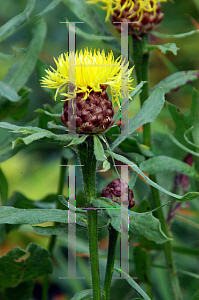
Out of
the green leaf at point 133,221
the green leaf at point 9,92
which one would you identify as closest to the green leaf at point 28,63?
the green leaf at point 9,92

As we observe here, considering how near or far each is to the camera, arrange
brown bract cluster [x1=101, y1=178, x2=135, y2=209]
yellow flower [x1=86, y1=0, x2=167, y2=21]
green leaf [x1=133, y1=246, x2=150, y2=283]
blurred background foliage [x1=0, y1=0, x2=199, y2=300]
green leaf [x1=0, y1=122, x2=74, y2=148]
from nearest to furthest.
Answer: green leaf [x1=0, y1=122, x2=74, y2=148] < brown bract cluster [x1=101, y1=178, x2=135, y2=209] < yellow flower [x1=86, y1=0, x2=167, y2=21] < green leaf [x1=133, y1=246, x2=150, y2=283] < blurred background foliage [x1=0, y1=0, x2=199, y2=300]

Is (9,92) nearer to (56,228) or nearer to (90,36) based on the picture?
(90,36)

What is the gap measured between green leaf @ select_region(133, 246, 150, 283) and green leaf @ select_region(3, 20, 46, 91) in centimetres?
43

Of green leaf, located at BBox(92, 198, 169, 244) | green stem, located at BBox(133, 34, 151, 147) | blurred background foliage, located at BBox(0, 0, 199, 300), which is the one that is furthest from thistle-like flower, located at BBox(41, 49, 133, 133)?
blurred background foliage, located at BBox(0, 0, 199, 300)

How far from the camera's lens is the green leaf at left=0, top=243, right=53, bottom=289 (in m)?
0.58

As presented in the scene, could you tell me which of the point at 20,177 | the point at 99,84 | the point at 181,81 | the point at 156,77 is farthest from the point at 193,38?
the point at 99,84

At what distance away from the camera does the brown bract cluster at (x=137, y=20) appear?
0.62 m

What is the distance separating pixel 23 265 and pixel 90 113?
328 mm

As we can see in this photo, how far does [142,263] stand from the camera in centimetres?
73

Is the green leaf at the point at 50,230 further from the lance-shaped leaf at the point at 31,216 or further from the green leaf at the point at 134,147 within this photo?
the green leaf at the point at 134,147

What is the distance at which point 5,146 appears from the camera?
2.39 ft

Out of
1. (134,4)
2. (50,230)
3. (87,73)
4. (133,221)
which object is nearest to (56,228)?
(50,230)

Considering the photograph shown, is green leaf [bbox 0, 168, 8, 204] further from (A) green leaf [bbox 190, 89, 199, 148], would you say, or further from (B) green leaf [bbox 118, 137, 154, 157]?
(A) green leaf [bbox 190, 89, 199, 148]

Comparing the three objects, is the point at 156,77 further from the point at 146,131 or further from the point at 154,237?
the point at 154,237
